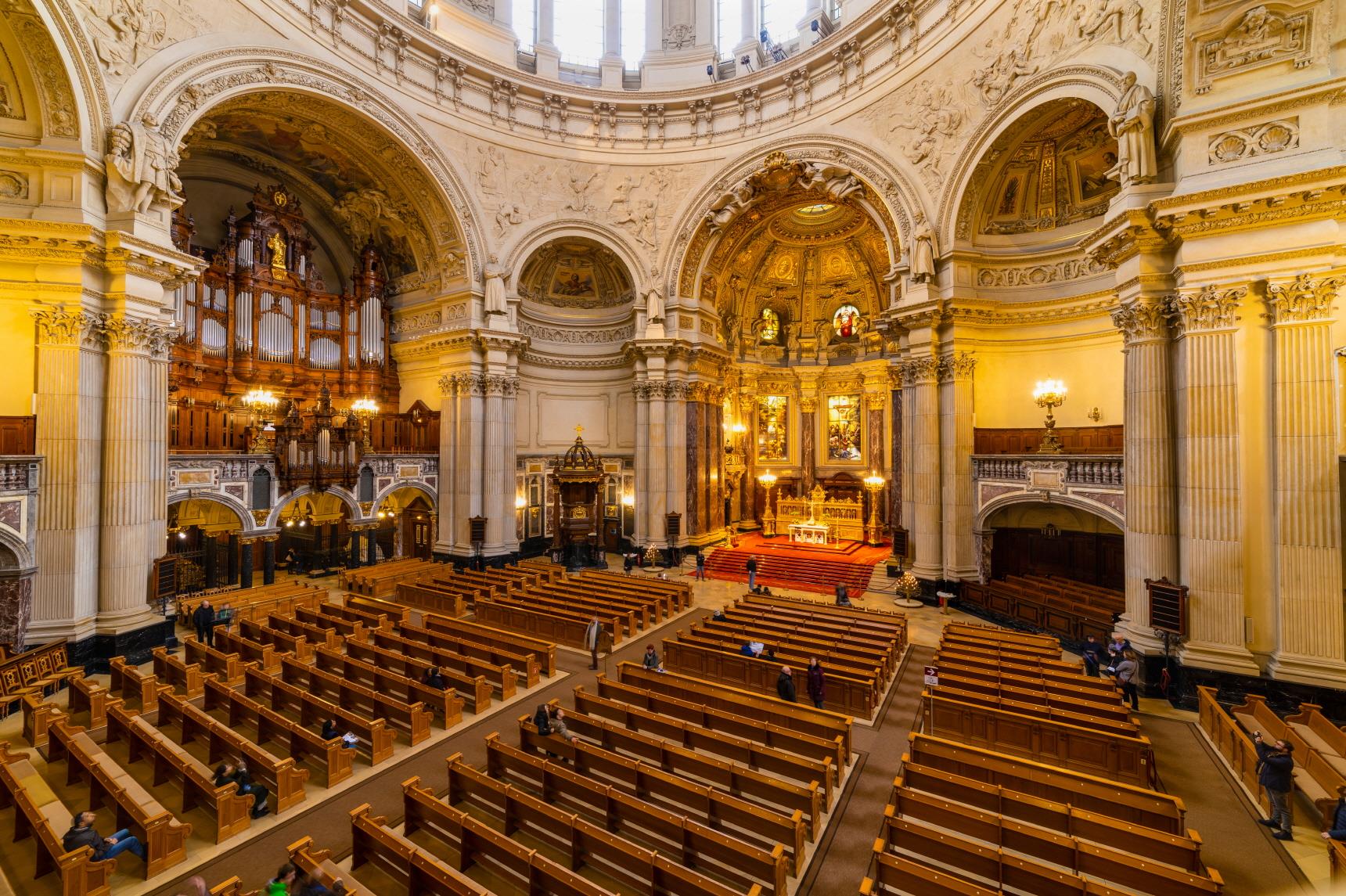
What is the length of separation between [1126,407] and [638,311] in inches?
693

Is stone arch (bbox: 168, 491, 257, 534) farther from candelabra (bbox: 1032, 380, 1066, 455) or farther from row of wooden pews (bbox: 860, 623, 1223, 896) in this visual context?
candelabra (bbox: 1032, 380, 1066, 455)

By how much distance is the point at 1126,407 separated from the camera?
12.9m

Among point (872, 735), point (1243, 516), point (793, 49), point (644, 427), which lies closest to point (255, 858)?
point (872, 735)

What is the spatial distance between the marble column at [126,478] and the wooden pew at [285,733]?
5363mm

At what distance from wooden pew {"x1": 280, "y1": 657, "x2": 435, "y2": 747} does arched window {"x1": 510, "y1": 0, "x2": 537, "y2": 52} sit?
985 inches

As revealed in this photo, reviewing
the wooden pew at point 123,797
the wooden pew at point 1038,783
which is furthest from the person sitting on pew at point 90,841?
the wooden pew at point 1038,783

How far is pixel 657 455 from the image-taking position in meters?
25.3

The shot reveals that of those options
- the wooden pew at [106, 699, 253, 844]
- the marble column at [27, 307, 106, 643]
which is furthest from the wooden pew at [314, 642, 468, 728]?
the marble column at [27, 307, 106, 643]

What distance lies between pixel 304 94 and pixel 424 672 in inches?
717

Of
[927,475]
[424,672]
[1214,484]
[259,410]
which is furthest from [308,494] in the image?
[1214,484]

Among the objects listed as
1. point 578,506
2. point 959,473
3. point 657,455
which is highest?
point 657,455

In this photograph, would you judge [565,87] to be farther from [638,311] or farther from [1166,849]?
[1166,849]

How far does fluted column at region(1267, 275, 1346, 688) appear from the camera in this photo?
10422 millimetres

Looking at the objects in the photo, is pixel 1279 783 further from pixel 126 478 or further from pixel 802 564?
pixel 126 478
